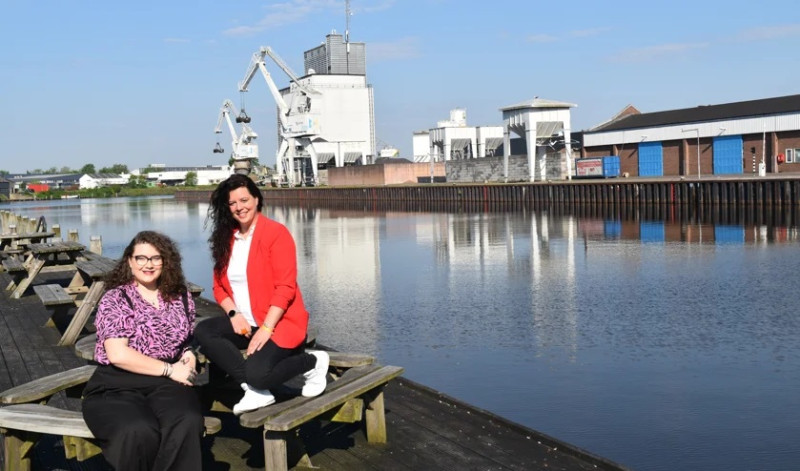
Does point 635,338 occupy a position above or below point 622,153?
below

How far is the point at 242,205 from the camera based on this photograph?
5121mm

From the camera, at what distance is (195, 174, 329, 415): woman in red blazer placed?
16.0 feet

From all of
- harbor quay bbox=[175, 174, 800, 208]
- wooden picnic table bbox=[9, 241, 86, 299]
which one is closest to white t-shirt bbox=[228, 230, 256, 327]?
wooden picnic table bbox=[9, 241, 86, 299]

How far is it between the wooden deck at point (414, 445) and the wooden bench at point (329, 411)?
0.23 metres

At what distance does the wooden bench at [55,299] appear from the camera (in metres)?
9.19

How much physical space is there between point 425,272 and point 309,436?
16.7 meters

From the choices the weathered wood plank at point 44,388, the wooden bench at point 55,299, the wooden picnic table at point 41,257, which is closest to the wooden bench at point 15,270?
the wooden picnic table at point 41,257

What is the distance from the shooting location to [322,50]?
12731 cm

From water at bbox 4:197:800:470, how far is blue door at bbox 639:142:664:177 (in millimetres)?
30091

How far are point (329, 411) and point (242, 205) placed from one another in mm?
1409

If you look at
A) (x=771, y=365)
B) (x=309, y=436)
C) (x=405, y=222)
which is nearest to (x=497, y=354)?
(x=771, y=365)

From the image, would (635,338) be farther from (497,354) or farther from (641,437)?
(641,437)

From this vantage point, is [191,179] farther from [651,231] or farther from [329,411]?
[329,411]

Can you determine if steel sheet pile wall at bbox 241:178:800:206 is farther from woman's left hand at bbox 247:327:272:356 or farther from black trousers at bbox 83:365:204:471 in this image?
black trousers at bbox 83:365:204:471
